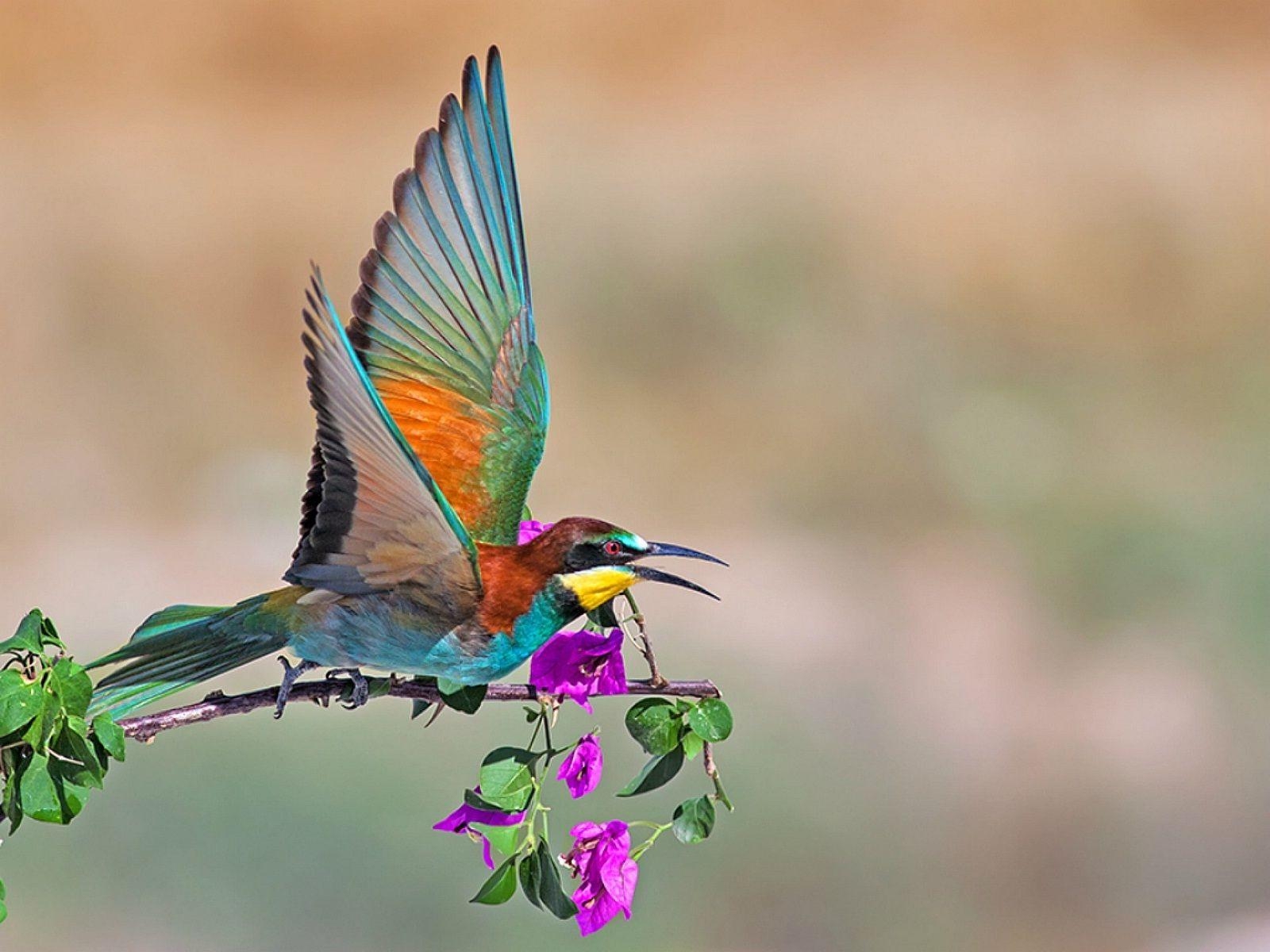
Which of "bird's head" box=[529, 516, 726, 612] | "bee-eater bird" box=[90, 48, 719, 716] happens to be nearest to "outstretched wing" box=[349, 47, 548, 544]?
"bee-eater bird" box=[90, 48, 719, 716]

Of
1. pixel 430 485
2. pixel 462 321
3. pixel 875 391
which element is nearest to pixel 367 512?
pixel 430 485

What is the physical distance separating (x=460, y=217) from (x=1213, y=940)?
5.83 ft

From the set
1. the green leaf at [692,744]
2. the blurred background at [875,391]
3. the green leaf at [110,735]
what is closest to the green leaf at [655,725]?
the green leaf at [692,744]

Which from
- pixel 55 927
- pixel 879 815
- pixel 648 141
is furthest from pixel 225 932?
pixel 648 141

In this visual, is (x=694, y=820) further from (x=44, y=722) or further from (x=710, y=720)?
(x=44, y=722)

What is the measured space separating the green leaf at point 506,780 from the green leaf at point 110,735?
0.32 feet

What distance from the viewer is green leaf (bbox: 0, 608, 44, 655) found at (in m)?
0.39

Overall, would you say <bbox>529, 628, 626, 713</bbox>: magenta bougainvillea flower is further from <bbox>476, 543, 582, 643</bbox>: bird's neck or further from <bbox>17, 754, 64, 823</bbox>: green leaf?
<bbox>17, 754, 64, 823</bbox>: green leaf

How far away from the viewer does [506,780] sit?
0.46 metres

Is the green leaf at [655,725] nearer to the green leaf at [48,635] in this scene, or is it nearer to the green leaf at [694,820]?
the green leaf at [694,820]

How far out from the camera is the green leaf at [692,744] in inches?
17.8

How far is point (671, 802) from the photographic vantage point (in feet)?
5.65

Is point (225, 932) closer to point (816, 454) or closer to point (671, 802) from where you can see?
point (671, 802)

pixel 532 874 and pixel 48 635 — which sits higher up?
pixel 48 635
